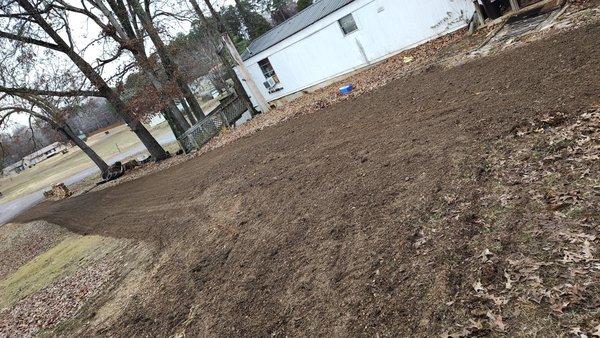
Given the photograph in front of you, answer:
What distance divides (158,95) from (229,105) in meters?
4.23

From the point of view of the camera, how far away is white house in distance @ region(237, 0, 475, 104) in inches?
635

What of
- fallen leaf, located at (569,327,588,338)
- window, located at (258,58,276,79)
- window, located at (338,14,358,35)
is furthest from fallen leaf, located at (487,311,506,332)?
window, located at (258,58,276,79)

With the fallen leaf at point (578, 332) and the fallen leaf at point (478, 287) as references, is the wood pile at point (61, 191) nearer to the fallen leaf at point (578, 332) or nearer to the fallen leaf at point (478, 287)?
the fallen leaf at point (478, 287)

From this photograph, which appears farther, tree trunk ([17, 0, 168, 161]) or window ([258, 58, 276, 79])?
window ([258, 58, 276, 79])

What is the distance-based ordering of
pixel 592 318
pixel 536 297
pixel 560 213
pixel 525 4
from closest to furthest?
pixel 592 318, pixel 536 297, pixel 560 213, pixel 525 4

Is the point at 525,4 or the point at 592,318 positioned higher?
the point at 525,4

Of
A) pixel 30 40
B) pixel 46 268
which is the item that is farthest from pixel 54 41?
pixel 46 268

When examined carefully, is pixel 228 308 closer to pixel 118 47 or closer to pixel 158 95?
pixel 158 95

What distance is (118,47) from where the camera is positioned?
1973cm

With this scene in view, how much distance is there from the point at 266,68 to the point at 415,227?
21.9 m

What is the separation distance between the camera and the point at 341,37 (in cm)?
1933

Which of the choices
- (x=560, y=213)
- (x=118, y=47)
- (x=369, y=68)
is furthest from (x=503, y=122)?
(x=118, y=47)

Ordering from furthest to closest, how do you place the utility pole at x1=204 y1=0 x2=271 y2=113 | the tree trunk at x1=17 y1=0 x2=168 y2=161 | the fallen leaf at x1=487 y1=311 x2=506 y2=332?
the utility pole at x1=204 y1=0 x2=271 y2=113 < the tree trunk at x1=17 y1=0 x2=168 y2=161 < the fallen leaf at x1=487 y1=311 x2=506 y2=332

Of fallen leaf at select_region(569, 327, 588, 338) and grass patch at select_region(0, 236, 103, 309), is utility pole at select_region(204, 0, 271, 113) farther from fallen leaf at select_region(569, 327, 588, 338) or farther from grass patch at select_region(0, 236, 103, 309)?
fallen leaf at select_region(569, 327, 588, 338)
